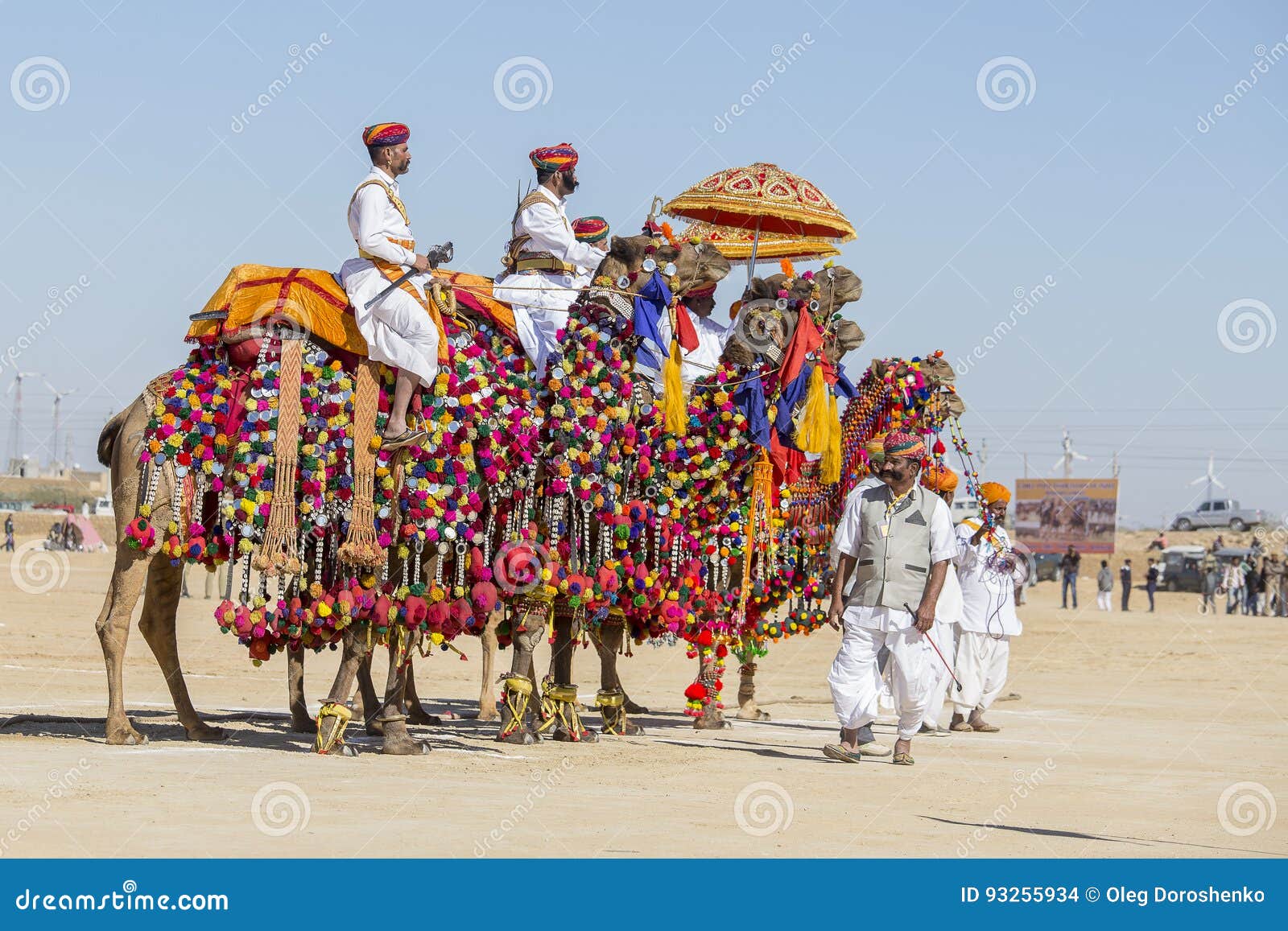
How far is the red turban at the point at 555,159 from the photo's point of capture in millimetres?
11836

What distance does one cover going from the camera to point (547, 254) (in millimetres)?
11883

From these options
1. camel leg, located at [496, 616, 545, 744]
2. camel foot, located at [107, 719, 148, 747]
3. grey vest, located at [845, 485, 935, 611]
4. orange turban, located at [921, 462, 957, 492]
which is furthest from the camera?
orange turban, located at [921, 462, 957, 492]

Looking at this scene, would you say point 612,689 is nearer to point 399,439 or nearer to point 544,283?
point 544,283

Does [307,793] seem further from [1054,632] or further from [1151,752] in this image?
[1054,632]

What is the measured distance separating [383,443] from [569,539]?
1.56m

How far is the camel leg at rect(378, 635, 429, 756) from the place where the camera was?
1077 centimetres

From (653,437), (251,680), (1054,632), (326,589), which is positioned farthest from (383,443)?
(1054,632)

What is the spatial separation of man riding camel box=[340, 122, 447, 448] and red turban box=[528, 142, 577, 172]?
1.37 m

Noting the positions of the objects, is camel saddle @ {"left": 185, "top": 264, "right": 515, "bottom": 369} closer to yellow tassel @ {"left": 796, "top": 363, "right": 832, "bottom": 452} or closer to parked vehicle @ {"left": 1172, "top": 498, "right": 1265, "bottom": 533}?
yellow tassel @ {"left": 796, "top": 363, "right": 832, "bottom": 452}

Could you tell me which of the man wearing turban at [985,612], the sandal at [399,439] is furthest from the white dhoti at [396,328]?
the man wearing turban at [985,612]

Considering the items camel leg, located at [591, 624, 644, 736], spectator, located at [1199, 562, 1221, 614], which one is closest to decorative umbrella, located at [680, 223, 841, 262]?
camel leg, located at [591, 624, 644, 736]

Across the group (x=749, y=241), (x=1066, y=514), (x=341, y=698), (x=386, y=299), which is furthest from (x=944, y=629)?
(x=1066, y=514)

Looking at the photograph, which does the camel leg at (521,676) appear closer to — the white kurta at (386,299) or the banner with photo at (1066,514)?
the white kurta at (386,299)

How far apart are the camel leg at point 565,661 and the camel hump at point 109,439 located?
3089mm
